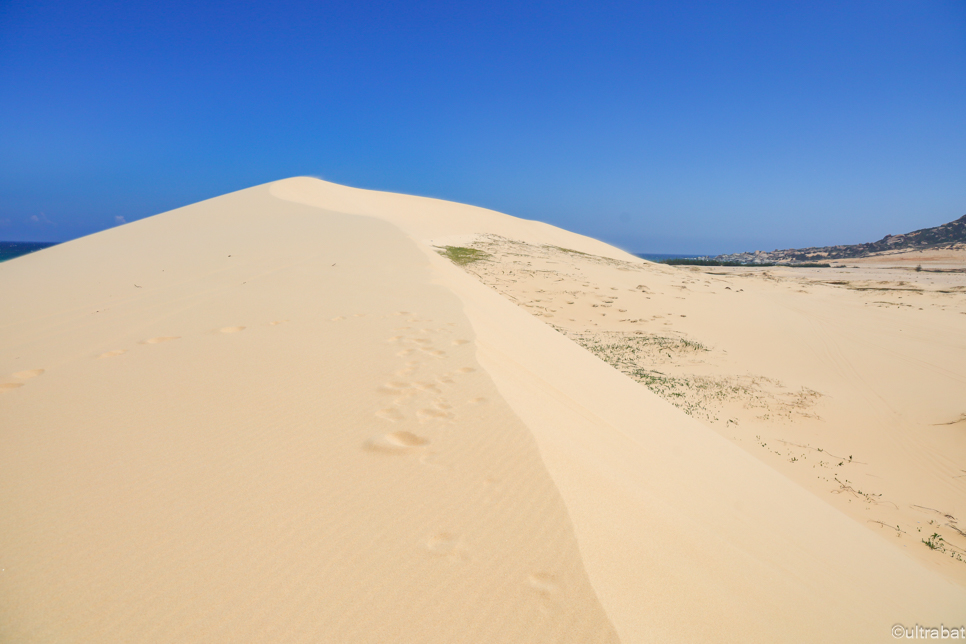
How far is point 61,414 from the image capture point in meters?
2.45

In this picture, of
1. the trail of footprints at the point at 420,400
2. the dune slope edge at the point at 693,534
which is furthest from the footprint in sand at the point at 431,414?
the dune slope edge at the point at 693,534

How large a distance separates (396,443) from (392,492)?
Result: 427 millimetres

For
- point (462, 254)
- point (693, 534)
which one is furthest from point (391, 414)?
point (462, 254)

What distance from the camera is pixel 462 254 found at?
15094 mm

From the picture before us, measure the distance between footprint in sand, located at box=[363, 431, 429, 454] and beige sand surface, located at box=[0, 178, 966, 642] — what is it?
0.06 feet

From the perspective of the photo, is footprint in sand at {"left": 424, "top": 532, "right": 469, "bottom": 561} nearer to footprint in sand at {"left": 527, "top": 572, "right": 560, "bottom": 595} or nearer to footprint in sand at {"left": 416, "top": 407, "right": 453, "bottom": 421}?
footprint in sand at {"left": 527, "top": 572, "right": 560, "bottom": 595}

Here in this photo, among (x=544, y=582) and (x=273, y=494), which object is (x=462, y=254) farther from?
(x=544, y=582)

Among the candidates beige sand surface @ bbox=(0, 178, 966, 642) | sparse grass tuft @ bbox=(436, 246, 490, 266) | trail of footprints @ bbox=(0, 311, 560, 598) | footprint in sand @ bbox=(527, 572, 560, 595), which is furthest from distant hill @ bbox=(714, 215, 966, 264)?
footprint in sand @ bbox=(527, 572, 560, 595)

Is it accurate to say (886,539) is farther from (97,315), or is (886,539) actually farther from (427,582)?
(97,315)

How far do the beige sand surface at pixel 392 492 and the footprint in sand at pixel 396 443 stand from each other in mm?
18

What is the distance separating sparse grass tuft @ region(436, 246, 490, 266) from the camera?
14.1 metres

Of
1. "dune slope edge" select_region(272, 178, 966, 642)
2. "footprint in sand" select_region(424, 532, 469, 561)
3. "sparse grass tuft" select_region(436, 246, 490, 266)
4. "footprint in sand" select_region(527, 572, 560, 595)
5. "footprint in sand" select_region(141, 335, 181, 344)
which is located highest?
"sparse grass tuft" select_region(436, 246, 490, 266)

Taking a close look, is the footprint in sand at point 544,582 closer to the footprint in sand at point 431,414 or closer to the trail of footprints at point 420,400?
the trail of footprints at point 420,400

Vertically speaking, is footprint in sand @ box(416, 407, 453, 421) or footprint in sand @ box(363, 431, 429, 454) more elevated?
footprint in sand @ box(416, 407, 453, 421)
